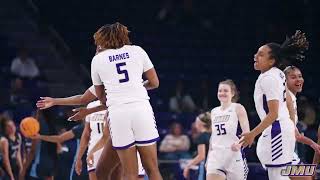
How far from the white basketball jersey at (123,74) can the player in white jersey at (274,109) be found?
1.21 metres

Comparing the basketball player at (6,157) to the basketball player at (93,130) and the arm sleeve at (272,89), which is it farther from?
the arm sleeve at (272,89)

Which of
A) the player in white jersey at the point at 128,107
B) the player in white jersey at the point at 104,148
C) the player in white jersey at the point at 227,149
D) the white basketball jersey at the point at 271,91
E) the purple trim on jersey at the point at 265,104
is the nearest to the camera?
the player in white jersey at the point at 128,107

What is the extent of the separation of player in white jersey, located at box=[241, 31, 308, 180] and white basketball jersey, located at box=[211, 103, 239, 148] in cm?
126

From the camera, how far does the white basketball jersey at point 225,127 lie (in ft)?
29.7

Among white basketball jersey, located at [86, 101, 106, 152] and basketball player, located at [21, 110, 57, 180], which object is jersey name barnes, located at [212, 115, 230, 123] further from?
basketball player, located at [21, 110, 57, 180]

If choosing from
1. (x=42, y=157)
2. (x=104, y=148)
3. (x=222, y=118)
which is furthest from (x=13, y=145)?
(x=104, y=148)

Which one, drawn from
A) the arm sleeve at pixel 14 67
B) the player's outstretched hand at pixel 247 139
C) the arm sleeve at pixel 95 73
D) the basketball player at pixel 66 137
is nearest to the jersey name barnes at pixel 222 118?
the player's outstretched hand at pixel 247 139

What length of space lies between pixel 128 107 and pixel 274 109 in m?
1.37

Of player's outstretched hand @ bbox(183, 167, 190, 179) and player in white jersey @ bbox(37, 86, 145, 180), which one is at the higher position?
player in white jersey @ bbox(37, 86, 145, 180)

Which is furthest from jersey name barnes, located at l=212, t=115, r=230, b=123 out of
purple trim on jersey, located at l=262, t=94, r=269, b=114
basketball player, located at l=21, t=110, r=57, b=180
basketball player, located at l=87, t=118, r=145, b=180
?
basketball player, located at l=21, t=110, r=57, b=180

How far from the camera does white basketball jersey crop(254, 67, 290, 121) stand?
7.46 m

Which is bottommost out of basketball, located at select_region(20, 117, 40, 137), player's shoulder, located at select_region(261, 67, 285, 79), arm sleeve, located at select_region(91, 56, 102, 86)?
basketball, located at select_region(20, 117, 40, 137)

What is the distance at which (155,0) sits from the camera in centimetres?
1964

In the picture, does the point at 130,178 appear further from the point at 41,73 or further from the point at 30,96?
the point at 41,73
